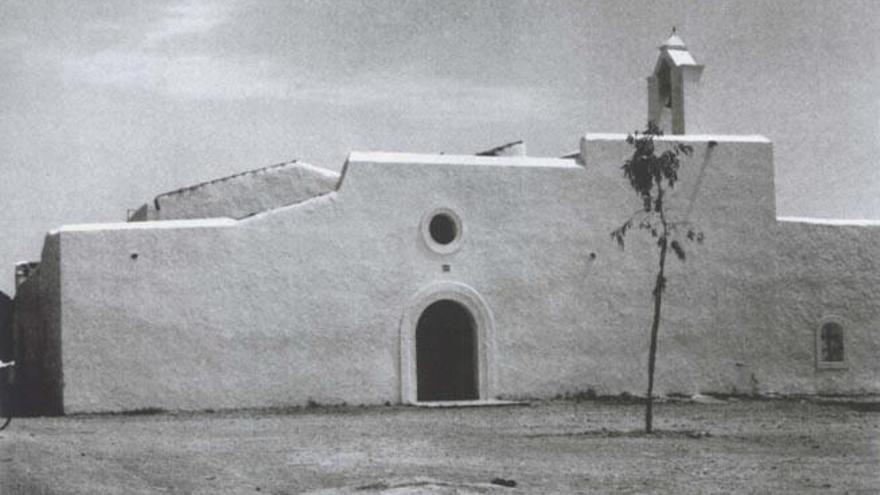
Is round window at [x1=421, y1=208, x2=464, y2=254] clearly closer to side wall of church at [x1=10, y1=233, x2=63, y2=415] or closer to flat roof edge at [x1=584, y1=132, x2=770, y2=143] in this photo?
flat roof edge at [x1=584, y1=132, x2=770, y2=143]

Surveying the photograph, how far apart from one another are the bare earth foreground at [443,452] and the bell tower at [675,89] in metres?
7.38

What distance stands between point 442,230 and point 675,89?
21.7ft

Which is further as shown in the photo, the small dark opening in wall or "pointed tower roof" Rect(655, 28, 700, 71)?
"pointed tower roof" Rect(655, 28, 700, 71)

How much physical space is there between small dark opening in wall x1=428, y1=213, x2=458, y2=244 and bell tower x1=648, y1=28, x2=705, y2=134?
5.34 meters

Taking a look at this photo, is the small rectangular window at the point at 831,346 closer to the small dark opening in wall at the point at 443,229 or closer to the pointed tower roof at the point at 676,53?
the pointed tower roof at the point at 676,53

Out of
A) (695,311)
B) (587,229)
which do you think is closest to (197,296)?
(587,229)

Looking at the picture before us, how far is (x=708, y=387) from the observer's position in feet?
76.6

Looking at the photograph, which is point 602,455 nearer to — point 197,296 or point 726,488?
point 726,488

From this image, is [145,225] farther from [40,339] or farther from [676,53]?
[676,53]

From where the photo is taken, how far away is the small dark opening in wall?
21984mm

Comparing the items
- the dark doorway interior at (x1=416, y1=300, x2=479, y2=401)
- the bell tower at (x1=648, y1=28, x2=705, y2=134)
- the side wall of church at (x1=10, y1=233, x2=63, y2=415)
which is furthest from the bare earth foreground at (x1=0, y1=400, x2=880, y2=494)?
the bell tower at (x1=648, y1=28, x2=705, y2=134)

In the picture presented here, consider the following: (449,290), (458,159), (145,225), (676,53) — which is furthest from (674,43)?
(145,225)

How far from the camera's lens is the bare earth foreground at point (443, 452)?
10.9 metres

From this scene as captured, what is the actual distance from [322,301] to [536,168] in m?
4.77
